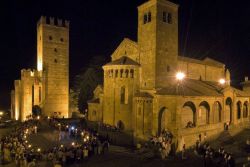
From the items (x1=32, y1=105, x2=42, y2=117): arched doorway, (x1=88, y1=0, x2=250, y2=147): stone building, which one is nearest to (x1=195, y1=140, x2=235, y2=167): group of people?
(x1=88, y1=0, x2=250, y2=147): stone building

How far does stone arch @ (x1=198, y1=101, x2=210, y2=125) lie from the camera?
3055 cm

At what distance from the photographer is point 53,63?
146ft

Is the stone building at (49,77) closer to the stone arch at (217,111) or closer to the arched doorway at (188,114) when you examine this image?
the arched doorway at (188,114)

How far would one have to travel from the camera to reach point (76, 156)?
1997cm

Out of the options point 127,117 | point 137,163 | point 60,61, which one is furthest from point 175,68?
point 60,61

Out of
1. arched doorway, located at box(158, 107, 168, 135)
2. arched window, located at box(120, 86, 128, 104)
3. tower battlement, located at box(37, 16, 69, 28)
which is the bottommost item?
arched doorway, located at box(158, 107, 168, 135)

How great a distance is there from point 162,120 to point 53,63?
946 inches

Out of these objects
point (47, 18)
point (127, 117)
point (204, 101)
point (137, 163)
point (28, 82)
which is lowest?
point (137, 163)

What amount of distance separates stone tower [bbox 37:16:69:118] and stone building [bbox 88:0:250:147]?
42.0ft

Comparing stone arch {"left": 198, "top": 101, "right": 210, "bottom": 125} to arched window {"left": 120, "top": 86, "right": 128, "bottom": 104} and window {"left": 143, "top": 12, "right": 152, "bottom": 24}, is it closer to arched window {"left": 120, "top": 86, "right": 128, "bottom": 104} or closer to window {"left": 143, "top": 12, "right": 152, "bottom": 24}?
arched window {"left": 120, "top": 86, "right": 128, "bottom": 104}

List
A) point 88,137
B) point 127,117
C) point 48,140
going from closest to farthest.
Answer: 1. point 88,137
2. point 48,140
3. point 127,117

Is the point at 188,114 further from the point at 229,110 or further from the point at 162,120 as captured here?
the point at 229,110

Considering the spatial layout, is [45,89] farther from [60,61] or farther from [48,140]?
[48,140]

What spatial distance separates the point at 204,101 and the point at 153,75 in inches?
271
